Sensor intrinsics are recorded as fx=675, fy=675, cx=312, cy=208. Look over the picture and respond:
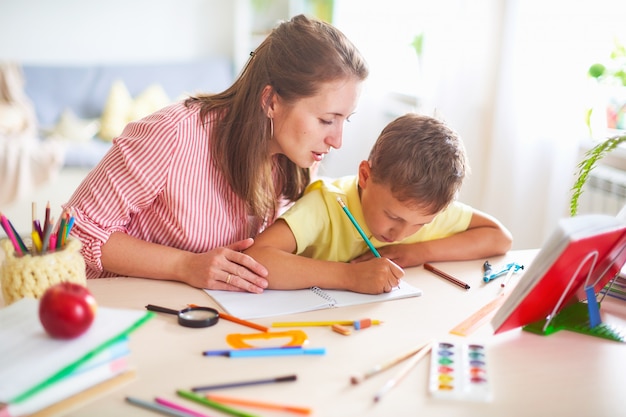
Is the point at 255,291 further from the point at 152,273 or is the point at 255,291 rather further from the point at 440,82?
the point at 440,82

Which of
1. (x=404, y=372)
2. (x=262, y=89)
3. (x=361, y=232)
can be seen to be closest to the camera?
(x=404, y=372)

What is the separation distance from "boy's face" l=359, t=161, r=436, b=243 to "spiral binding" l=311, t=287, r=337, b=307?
0.65 feet

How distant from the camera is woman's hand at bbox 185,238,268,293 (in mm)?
1185

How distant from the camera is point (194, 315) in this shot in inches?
41.6

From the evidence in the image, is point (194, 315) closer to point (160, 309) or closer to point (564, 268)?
point (160, 309)

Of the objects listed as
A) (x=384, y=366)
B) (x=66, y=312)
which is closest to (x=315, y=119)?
(x=384, y=366)

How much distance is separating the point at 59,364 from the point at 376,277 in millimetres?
585

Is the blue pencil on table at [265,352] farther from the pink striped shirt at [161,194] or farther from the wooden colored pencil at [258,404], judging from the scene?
the pink striped shirt at [161,194]

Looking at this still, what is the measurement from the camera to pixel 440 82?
3.02m

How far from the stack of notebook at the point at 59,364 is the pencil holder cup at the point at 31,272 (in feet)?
0.36

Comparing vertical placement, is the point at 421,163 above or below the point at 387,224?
above

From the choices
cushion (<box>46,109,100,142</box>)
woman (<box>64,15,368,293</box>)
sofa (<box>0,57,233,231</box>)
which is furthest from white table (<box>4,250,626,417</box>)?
cushion (<box>46,109,100,142</box>)

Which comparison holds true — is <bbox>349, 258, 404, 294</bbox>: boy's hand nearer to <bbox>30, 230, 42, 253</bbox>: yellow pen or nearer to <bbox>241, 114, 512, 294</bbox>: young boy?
<bbox>241, 114, 512, 294</bbox>: young boy

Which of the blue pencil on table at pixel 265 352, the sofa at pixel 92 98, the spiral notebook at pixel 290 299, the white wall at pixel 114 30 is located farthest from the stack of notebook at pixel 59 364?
the white wall at pixel 114 30
